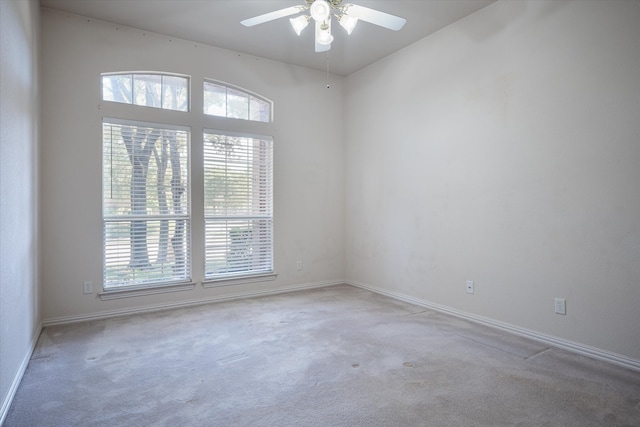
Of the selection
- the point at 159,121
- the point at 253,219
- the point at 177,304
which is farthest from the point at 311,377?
the point at 159,121

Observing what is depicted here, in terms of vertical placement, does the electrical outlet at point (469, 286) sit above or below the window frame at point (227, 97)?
below

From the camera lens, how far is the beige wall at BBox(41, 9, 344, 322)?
367cm

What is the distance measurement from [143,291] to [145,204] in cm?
98

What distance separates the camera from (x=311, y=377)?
253 cm

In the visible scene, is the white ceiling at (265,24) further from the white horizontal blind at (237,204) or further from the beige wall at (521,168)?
the white horizontal blind at (237,204)

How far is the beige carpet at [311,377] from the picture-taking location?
207 centimetres

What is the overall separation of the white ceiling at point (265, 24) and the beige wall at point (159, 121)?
0.64ft

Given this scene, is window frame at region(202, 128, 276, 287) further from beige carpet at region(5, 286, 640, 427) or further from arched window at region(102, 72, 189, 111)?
beige carpet at region(5, 286, 640, 427)

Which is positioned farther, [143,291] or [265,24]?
[143,291]

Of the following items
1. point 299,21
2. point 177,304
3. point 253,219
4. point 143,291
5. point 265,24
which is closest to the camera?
point 299,21

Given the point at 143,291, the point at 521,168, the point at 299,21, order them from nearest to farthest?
the point at 299,21 → the point at 521,168 → the point at 143,291

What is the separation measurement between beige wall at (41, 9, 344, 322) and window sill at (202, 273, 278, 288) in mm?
69

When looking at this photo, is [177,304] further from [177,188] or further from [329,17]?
A: [329,17]

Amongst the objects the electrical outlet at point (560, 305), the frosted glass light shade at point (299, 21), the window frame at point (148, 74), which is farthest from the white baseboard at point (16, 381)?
the electrical outlet at point (560, 305)
